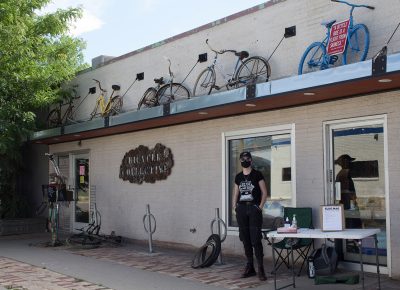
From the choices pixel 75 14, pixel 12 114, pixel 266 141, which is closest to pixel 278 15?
pixel 266 141

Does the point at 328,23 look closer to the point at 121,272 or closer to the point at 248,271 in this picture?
the point at 248,271

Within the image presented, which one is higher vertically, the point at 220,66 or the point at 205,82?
the point at 220,66

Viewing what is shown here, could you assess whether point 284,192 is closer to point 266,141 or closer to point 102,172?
point 266,141

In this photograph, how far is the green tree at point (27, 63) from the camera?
1148cm

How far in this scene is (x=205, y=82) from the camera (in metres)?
9.98

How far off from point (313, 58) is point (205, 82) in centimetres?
254

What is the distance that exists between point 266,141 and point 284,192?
3.10ft

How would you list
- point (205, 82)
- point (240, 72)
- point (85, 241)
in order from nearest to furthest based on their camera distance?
point (240, 72)
point (205, 82)
point (85, 241)

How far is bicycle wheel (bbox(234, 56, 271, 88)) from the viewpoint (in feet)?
29.0

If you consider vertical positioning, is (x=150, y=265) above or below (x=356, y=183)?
below

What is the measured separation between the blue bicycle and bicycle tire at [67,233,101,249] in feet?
19.0

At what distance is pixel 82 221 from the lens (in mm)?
13766

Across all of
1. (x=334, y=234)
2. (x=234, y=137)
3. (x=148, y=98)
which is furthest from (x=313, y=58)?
(x=148, y=98)

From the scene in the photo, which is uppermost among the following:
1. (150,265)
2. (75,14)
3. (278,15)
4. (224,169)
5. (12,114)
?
(75,14)
